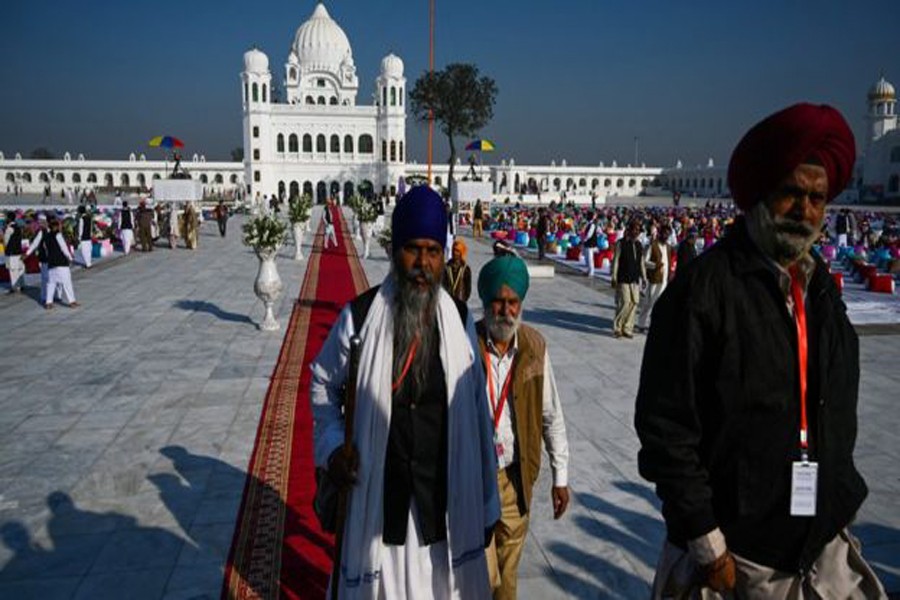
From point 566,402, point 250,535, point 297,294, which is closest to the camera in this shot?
point 250,535

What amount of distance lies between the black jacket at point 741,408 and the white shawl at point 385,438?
23.8 inches

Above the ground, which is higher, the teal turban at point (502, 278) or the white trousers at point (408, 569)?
the teal turban at point (502, 278)

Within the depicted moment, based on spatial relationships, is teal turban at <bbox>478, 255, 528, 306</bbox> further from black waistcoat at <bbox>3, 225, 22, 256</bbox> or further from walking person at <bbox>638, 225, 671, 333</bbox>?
black waistcoat at <bbox>3, 225, 22, 256</bbox>

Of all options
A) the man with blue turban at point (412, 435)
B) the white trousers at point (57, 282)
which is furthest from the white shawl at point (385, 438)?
the white trousers at point (57, 282)

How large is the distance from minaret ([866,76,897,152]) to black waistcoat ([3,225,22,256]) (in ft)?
221

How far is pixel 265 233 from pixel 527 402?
690 cm

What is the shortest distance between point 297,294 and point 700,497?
33.2 ft

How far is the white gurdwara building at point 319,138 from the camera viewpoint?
56.6 m

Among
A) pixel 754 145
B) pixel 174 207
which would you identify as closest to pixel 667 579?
pixel 754 145

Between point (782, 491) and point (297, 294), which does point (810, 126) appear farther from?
point (297, 294)

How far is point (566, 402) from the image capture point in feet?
18.2

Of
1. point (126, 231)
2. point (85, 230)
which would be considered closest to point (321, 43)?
point (126, 231)

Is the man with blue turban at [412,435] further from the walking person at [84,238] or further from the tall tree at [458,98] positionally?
the tall tree at [458,98]

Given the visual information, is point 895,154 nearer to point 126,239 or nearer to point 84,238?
point 126,239
